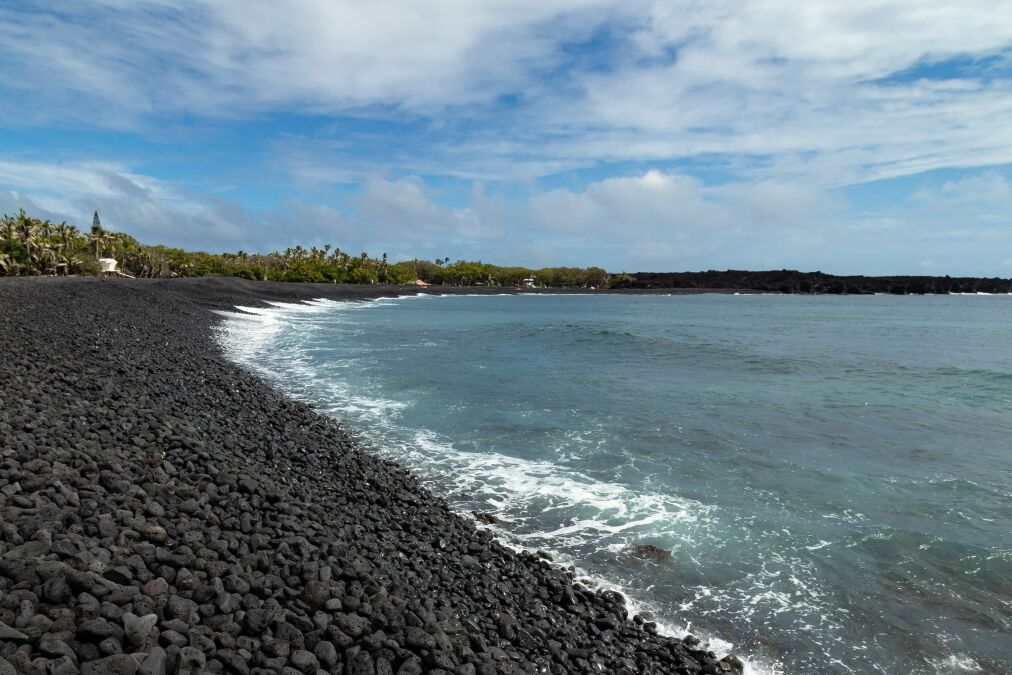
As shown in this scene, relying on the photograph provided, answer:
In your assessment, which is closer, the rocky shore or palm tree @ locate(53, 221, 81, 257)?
the rocky shore

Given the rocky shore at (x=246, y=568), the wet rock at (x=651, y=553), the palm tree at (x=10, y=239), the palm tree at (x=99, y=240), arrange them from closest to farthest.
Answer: the rocky shore at (x=246, y=568) → the wet rock at (x=651, y=553) → the palm tree at (x=10, y=239) → the palm tree at (x=99, y=240)

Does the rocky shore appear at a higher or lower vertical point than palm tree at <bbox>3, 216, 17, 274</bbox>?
lower

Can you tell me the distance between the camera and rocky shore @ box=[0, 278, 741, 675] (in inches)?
158

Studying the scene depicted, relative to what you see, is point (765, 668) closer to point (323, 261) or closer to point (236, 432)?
point (236, 432)

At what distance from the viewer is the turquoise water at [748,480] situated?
638cm

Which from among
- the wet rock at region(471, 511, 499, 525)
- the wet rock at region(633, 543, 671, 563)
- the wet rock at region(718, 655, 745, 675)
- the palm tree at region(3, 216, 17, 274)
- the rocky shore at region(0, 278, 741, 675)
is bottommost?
the wet rock at region(718, 655, 745, 675)

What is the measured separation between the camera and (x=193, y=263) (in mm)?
98875

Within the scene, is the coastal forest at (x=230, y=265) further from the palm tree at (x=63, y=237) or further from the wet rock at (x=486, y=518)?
the wet rock at (x=486, y=518)

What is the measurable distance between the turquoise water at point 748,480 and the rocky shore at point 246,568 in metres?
1.07

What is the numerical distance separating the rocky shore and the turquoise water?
42.2 inches

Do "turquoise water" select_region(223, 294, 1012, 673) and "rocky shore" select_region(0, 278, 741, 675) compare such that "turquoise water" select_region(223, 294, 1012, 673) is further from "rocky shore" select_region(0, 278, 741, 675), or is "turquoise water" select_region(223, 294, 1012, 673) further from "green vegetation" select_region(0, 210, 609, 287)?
"green vegetation" select_region(0, 210, 609, 287)

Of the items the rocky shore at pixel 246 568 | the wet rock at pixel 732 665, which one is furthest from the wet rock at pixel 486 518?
the wet rock at pixel 732 665

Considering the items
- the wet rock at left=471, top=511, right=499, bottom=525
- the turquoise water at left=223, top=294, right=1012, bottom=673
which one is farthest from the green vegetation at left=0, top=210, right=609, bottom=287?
the wet rock at left=471, top=511, right=499, bottom=525

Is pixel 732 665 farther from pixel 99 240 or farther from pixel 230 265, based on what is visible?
pixel 230 265
